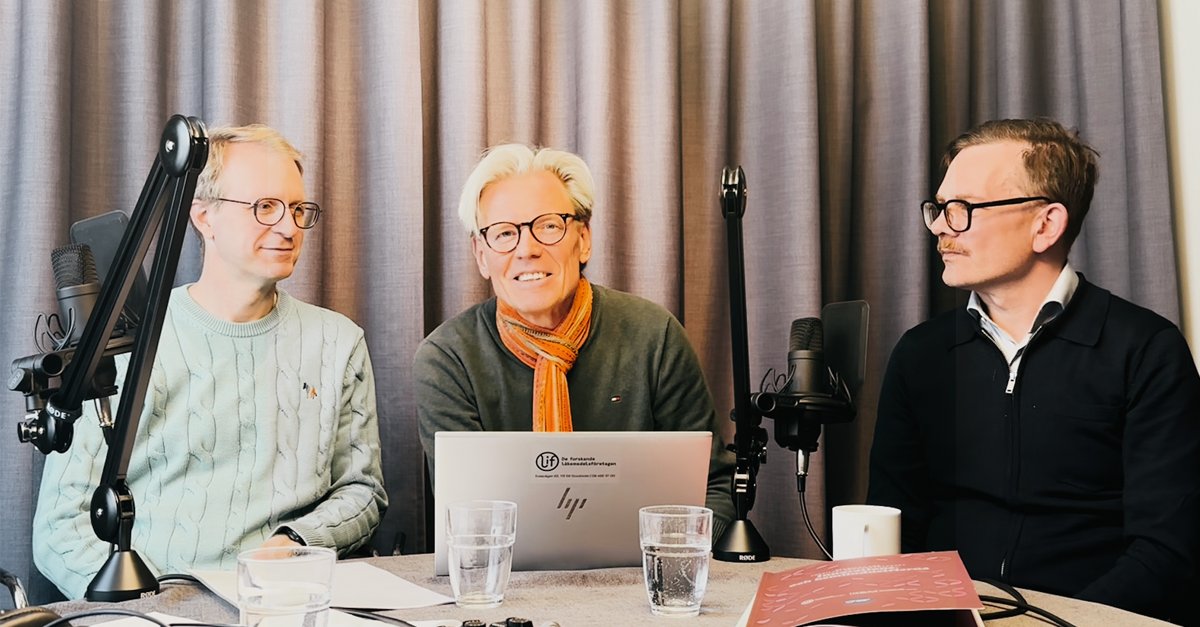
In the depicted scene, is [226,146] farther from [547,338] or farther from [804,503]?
[804,503]

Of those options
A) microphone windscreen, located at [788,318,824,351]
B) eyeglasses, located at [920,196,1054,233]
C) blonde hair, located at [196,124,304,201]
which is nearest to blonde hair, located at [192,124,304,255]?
blonde hair, located at [196,124,304,201]

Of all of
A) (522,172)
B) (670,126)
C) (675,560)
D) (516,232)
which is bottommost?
(675,560)

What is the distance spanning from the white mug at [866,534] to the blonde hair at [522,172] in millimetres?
1048

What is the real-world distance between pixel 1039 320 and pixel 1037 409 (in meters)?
0.17

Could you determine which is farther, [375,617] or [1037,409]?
[1037,409]

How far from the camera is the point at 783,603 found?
Answer: 0.92 metres

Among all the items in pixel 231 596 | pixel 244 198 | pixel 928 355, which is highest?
pixel 244 198

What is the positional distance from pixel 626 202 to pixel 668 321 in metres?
0.31

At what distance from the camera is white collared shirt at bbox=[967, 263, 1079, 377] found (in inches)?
73.0

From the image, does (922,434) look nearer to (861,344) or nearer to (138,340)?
(861,344)

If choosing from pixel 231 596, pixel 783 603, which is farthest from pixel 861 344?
pixel 231 596

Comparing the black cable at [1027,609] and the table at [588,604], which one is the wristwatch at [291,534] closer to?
the table at [588,604]

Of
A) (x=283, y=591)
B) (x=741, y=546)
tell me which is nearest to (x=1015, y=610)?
(x=741, y=546)

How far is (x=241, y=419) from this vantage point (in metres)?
1.74
